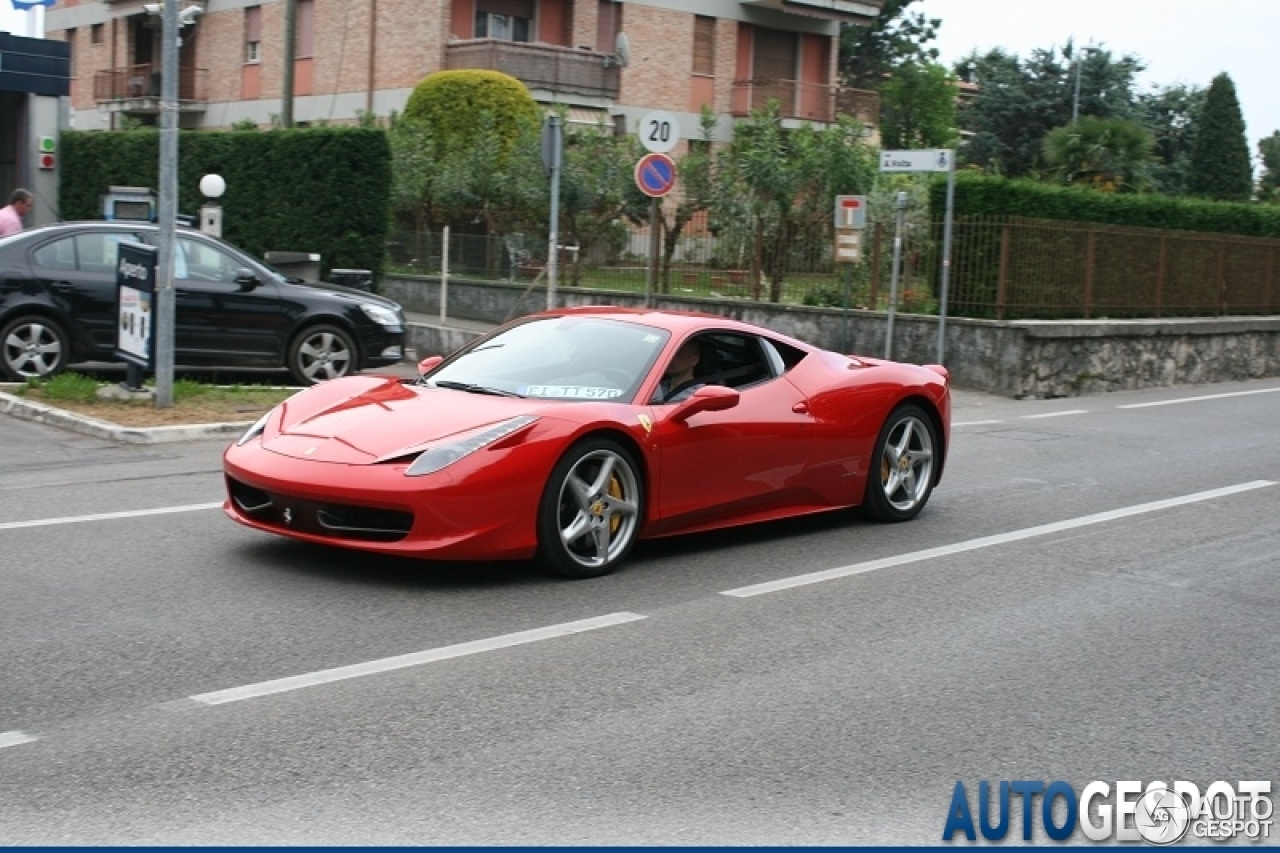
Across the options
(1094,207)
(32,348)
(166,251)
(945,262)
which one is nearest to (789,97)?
(1094,207)

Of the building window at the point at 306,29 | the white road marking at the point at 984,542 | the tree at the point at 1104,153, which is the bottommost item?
the white road marking at the point at 984,542

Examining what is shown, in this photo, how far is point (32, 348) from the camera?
14.6 m

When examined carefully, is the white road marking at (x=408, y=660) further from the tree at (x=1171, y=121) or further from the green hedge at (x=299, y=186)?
the tree at (x=1171, y=121)

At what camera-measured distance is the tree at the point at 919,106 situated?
61469mm

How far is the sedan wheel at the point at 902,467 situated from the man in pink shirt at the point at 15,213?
12012 mm

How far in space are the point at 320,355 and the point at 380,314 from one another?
75cm

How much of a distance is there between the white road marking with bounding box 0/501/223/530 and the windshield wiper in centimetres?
185

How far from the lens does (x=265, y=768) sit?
15.7ft

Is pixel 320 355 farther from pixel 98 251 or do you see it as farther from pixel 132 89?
pixel 132 89

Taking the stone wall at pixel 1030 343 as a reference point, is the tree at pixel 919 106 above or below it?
above

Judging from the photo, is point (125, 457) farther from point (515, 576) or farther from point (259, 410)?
point (515, 576)

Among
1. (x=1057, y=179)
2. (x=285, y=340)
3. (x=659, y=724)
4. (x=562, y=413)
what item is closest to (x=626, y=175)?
(x=1057, y=179)

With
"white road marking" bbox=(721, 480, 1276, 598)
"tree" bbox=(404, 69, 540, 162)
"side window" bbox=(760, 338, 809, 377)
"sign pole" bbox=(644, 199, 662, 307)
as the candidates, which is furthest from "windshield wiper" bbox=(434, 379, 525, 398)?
"tree" bbox=(404, 69, 540, 162)

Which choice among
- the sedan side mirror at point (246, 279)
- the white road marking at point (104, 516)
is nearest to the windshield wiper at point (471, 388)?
the white road marking at point (104, 516)
